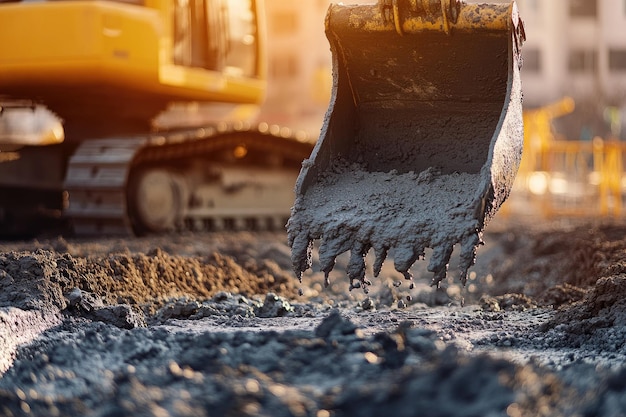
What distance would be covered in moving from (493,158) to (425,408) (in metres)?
2.25

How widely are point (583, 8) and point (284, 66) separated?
38.0 feet

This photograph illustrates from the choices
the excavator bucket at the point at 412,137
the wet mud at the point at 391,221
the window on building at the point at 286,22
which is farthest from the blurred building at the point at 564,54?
the wet mud at the point at 391,221

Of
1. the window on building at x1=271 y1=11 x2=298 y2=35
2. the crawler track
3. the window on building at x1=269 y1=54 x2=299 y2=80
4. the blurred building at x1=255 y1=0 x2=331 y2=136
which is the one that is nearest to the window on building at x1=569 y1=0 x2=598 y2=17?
the blurred building at x1=255 y1=0 x2=331 y2=136

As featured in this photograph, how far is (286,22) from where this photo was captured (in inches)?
1548

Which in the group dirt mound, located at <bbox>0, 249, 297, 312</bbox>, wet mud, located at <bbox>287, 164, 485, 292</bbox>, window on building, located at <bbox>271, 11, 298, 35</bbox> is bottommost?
dirt mound, located at <bbox>0, 249, 297, 312</bbox>

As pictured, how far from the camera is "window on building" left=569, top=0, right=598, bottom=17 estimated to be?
122 ft

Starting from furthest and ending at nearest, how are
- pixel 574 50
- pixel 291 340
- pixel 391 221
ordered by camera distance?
pixel 574 50 < pixel 391 221 < pixel 291 340

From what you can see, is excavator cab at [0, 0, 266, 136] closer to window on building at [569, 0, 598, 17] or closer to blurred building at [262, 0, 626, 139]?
blurred building at [262, 0, 626, 139]

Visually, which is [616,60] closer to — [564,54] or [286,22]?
[564,54]

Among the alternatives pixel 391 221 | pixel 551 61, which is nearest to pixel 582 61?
pixel 551 61

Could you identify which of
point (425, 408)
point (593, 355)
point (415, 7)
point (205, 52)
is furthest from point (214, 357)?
point (205, 52)

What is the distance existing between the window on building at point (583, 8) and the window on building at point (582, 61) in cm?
134

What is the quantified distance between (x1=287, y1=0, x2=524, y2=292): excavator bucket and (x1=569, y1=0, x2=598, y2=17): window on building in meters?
33.2

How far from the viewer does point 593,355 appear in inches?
176
